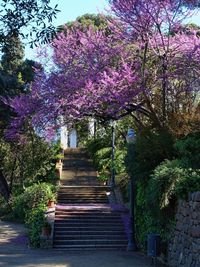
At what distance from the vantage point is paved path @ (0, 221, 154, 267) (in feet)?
42.5

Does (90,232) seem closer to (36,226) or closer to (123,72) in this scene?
(36,226)

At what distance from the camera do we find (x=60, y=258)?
14.3m

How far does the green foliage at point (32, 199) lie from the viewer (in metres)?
22.7

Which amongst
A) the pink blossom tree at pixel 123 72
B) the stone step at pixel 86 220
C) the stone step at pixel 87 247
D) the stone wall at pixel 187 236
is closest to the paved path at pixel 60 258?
the stone step at pixel 87 247

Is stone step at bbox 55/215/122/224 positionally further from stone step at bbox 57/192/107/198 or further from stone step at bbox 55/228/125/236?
stone step at bbox 57/192/107/198

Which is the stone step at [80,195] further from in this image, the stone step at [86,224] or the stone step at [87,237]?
the stone step at [87,237]

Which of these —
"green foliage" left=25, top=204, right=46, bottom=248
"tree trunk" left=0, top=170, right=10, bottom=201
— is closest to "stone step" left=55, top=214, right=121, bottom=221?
"green foliage" left=25, top=204, right=46, bottom=248

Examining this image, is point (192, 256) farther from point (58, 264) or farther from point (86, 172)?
point (86, 172)

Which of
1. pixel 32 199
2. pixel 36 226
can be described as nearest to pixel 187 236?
pixel 36 226

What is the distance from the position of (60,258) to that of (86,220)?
5.39 metres

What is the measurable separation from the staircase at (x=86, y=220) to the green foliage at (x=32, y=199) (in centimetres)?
64

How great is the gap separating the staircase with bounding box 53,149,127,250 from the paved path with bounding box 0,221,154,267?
1278 millimetres

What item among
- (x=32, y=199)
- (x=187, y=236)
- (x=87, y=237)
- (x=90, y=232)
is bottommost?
(x=87, y=237)

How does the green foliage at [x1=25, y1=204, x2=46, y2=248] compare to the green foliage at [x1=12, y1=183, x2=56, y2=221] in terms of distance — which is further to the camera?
the green foliage at [x1=12, y1=183, x2=56, y2=221]
